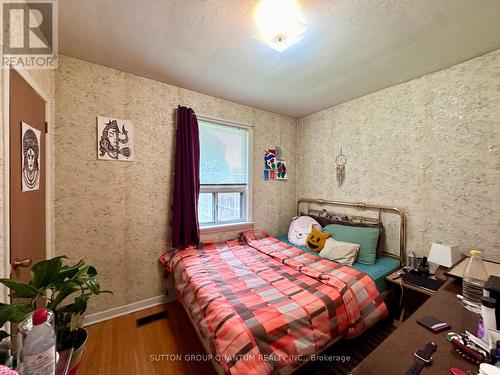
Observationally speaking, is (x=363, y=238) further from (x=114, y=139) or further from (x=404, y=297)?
(x=114, y=139)

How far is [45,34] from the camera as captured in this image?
156cm

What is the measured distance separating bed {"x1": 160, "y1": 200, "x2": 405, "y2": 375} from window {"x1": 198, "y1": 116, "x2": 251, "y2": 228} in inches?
26.5

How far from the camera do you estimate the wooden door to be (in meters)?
1.15

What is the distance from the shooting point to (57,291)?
876 mm

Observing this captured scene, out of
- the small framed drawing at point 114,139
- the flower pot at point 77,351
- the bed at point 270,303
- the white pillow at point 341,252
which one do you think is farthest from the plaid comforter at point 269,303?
the small framed drawing at point 114,139

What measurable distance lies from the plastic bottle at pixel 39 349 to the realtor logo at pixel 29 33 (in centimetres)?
128

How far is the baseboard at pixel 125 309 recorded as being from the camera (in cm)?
202

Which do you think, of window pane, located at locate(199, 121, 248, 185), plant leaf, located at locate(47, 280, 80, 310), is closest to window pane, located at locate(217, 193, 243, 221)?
window pane, located at locate(199, 121, 248, 185)

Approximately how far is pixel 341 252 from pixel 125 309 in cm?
244

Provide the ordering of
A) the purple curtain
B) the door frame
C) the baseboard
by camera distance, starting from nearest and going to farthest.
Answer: the door frame, the baseboard, the purple curtain

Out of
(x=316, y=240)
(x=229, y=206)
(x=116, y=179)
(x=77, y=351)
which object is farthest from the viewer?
(x=229, y=206)

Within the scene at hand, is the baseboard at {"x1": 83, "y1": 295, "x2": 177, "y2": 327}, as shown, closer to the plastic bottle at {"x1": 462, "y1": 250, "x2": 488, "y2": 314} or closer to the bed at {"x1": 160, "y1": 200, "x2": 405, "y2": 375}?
the bed at {"x1": 160, "y1": 200, "x2": 405, "y2": 375}

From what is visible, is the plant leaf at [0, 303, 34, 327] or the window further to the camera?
the window

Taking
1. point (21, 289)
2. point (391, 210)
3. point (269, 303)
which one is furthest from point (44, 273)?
point (391, 210)
